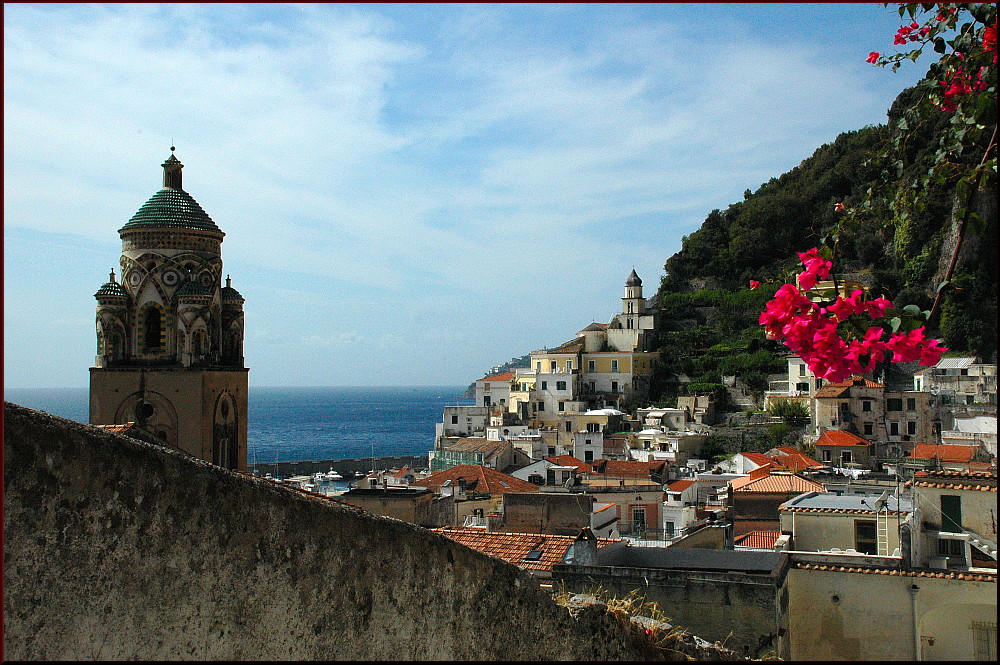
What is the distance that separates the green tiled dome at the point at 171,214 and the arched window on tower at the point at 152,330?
5.83 ft

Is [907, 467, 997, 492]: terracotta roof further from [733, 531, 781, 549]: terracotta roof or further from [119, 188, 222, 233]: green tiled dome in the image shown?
[119, 188, 222, 233]: green tiled dome

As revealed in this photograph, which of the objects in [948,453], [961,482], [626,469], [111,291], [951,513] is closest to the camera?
[951,513]

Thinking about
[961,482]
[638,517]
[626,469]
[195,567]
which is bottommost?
[638,517]

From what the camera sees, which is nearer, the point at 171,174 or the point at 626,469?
the point at 171,174

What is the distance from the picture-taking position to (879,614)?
11.8 meters

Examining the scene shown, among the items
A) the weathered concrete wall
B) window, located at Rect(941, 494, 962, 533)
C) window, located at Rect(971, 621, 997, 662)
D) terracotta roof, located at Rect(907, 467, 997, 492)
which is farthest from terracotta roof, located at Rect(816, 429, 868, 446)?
the weathered concrete wall

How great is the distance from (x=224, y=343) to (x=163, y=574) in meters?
16.4

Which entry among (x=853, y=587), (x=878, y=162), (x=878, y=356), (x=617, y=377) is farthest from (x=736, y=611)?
(x=617, y=377)

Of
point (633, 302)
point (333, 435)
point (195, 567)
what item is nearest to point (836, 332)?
point (195, 567)

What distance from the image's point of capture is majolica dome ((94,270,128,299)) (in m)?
18.1

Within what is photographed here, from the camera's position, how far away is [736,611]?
10.1 metres

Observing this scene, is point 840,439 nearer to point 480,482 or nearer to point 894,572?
point 480,482

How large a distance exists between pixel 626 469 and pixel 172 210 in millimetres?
25881

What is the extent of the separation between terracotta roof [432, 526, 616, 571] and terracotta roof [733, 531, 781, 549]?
→ 7.09 metres
